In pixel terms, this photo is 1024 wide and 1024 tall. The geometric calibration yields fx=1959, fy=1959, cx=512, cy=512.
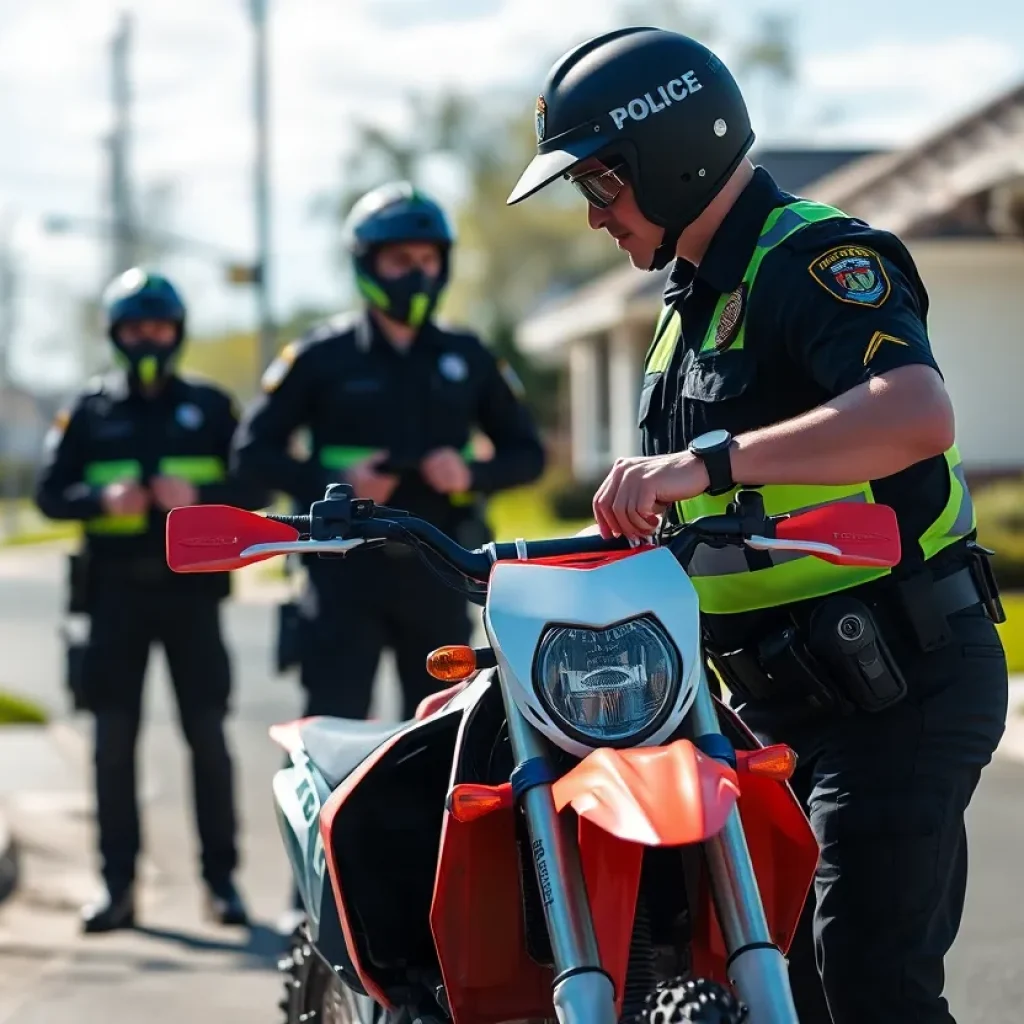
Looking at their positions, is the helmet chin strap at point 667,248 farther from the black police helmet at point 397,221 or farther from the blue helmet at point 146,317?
the blue helmet at point 146,317

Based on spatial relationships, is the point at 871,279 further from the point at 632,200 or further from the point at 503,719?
the point at 503,719

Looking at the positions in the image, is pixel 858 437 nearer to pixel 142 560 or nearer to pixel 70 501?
pixel 142 560

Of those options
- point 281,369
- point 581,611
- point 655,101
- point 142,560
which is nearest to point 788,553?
point 581,611

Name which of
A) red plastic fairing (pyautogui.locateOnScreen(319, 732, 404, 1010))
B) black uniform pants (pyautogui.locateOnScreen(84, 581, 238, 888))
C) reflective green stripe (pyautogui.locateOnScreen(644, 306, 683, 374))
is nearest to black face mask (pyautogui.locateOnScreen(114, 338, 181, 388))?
black uniform pants (pyautogui.locateOnScreen(84, 581, 238, 888))

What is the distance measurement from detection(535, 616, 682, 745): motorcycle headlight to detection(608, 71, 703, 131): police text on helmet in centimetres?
Answer: 88

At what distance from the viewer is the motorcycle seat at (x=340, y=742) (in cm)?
330

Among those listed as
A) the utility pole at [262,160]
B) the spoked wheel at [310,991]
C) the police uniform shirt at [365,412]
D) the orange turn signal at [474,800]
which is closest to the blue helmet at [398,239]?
the police uniform shirt at [365,412]

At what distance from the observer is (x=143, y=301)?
6.89 meters

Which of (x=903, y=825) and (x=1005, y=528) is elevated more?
(x=1005, y=528)

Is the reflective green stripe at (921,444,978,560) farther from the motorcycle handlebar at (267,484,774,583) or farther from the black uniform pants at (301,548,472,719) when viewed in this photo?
the black uniform pants at (301,548,472,719)

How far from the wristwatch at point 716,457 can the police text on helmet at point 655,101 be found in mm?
558

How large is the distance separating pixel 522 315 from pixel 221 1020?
56.9 m

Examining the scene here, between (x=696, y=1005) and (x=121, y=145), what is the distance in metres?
33.7

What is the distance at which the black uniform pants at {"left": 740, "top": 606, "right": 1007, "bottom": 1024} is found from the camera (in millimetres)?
3043
